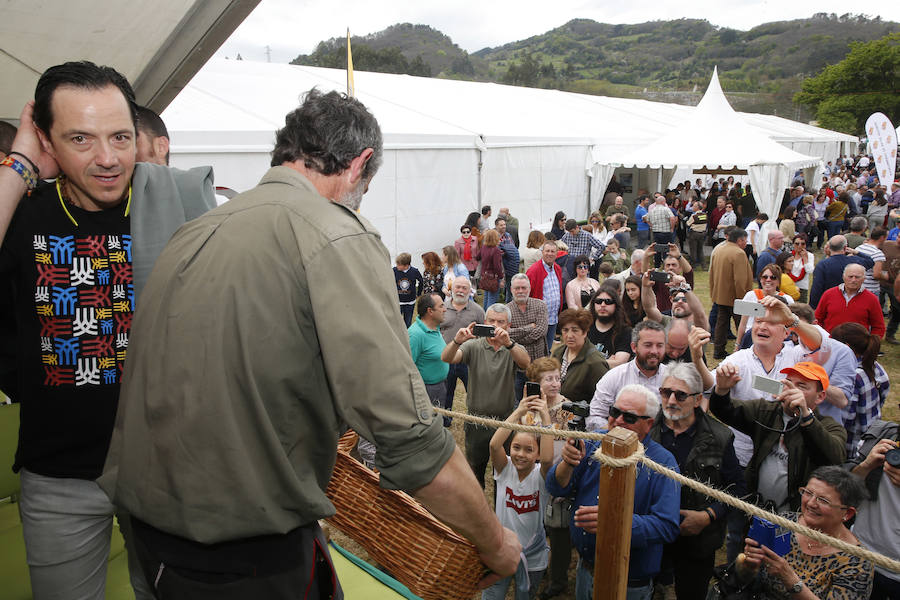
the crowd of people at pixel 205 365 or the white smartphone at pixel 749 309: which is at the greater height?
the crowd of people at pixel 205 365

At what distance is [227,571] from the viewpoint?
3.65 ft

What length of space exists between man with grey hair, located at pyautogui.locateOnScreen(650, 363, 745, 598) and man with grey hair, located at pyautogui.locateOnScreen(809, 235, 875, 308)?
17.7 feet

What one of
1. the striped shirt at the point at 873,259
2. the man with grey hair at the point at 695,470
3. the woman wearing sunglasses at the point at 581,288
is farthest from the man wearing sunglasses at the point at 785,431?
the striped shirt at the point at 873,259

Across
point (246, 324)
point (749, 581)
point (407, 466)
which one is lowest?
point (749, 581)

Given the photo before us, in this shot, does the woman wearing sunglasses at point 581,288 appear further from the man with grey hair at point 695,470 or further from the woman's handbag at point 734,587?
the woman's handbag at point 734,587

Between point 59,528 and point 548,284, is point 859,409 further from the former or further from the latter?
point 59,528

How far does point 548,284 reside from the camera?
25.0ft

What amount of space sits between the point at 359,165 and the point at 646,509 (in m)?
2.63

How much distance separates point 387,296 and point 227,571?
583 mm

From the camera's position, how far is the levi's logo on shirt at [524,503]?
12.0 ft

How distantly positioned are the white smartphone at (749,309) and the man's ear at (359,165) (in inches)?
140

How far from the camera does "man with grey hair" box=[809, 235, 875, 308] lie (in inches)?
305

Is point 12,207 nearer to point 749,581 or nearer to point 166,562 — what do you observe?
point 166,562

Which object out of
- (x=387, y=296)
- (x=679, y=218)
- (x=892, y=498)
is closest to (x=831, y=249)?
(x=892, y=498)
